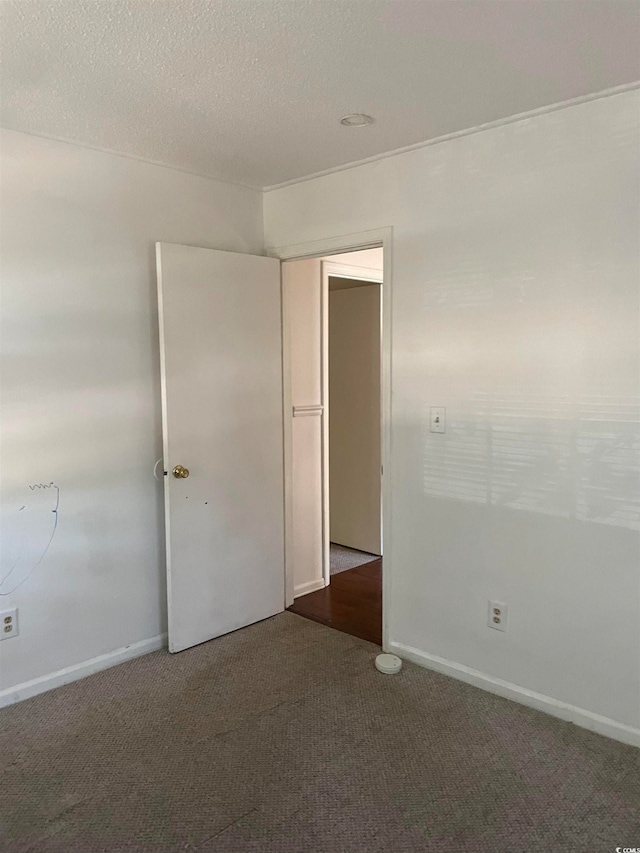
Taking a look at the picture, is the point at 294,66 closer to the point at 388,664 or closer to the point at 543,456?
the point at 543,456

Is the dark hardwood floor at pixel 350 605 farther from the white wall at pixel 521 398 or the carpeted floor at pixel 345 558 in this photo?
the white wall at pixel 521 398

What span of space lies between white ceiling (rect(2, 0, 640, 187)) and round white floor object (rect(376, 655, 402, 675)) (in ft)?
7.68

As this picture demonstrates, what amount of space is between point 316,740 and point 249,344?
1898mm

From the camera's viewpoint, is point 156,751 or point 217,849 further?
point 156,751

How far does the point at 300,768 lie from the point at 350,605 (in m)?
1.53

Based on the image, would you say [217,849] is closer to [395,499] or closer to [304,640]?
[304,640]

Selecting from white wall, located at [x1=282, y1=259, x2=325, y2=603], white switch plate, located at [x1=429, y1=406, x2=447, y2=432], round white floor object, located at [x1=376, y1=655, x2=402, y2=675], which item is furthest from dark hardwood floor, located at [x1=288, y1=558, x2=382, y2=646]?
white switch plate, located at [x1=429, y1=406, x2=447, y2=432]

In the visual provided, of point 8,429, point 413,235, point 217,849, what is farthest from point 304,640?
point 413,235

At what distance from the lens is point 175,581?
3035 mm

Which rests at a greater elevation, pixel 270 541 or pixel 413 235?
pixel 413 235

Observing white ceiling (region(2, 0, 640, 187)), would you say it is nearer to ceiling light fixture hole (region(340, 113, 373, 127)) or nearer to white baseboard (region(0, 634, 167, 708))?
ceiling light fixture hole (region(340, 113, 373, 127))

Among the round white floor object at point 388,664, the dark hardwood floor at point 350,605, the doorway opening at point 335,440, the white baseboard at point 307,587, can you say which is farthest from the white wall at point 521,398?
the white baseboard at point 307,587

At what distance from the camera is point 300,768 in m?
2.21

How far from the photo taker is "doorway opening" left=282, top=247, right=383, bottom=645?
3658mm
